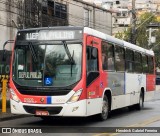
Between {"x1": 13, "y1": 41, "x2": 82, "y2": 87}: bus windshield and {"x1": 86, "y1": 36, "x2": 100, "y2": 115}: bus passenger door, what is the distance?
42 centimetres

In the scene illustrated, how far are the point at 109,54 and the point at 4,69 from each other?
4.74 metres

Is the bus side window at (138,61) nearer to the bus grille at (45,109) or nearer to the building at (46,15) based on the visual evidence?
the bus grille at (45,109)

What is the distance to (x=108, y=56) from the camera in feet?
49.8

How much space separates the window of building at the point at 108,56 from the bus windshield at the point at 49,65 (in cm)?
183

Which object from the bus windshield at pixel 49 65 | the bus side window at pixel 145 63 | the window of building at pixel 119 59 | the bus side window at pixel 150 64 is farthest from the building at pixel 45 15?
the bus windshield at pixel 49 65

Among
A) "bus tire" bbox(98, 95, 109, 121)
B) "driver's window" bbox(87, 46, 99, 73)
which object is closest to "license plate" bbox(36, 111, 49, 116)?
"driver's window" bbox(87, 46, 99, 73)

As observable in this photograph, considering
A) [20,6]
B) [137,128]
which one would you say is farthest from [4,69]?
[20,6]

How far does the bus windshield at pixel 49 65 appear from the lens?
12.9 metres

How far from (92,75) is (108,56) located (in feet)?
6.40

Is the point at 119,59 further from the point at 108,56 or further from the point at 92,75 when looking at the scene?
the point at 92,75

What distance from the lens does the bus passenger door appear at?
13.2 metres

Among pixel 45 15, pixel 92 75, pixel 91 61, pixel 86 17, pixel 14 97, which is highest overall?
pixel 86 17

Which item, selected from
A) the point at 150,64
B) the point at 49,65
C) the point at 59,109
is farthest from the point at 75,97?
the point at 150,64

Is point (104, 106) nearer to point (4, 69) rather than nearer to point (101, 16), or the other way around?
point (4, 69)
